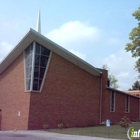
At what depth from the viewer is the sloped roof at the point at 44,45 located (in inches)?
1252

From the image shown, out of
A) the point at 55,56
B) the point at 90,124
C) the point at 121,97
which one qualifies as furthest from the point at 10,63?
the point at 121,97

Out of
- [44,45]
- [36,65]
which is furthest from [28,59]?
[44,45]

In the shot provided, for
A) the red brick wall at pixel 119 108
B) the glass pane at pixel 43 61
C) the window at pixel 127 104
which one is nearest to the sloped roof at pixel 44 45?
the glass pane at pixel 43 61

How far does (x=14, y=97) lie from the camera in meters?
35.5

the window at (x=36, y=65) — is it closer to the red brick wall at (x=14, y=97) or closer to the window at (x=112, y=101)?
the red brick wall at (x=14, y=97)

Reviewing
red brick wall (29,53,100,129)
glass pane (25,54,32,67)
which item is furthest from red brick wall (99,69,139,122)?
glass pane (25,54,32,67)

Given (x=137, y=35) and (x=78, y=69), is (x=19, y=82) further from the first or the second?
(x=137, y=35)

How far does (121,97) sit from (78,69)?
7.78 meters

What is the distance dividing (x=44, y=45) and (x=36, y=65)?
233 cm

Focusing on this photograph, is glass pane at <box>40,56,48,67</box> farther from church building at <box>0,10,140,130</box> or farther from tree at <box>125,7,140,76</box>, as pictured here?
tree at <box>125,7,140,76</box>

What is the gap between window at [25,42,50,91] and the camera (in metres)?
32.2

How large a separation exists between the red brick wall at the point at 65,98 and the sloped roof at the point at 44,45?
0.70m

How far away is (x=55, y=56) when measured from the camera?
34188 mm

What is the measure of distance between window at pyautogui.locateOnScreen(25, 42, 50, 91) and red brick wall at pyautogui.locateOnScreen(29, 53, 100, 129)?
0.75 metres
